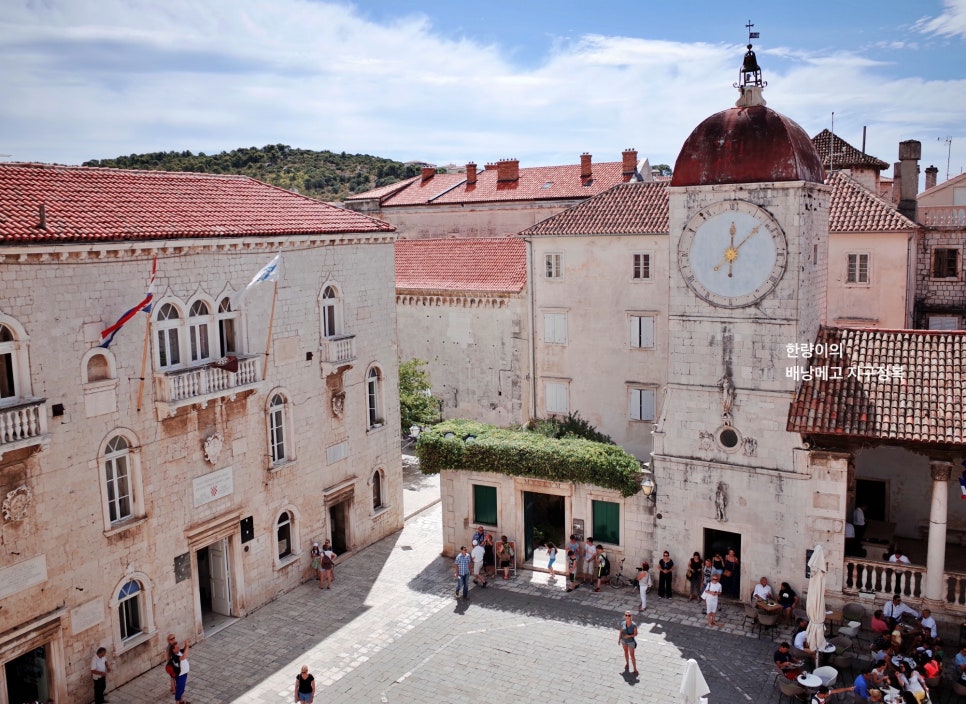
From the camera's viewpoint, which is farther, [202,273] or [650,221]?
[650,221]

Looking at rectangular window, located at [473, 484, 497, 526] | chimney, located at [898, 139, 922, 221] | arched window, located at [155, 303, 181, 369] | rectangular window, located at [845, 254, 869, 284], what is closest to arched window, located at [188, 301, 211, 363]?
arched window, located at [155, 303, 181, 369]

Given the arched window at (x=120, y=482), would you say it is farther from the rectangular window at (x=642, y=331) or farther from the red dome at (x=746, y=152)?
the rectangular window at (x=642, y=331)

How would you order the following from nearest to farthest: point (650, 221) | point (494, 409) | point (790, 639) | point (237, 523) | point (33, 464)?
point (33, 464) → point (790, 639) → point (237, 523) → point (650, 221) → point (494, 409)

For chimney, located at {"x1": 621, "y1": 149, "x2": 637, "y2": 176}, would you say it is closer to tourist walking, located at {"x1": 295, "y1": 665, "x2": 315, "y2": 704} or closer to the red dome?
the red dome

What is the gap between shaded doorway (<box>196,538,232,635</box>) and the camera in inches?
855

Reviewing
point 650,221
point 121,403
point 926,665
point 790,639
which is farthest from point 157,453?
point 650,221

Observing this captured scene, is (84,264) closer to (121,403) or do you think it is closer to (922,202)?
(121,403)

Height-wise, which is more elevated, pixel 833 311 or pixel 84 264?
pixel 84 264

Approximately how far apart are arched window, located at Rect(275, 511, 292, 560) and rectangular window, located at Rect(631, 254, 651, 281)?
1589cm

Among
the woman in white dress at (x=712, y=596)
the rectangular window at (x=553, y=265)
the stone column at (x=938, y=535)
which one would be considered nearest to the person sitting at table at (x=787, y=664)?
the woman in white dress at (x=712, y=596)

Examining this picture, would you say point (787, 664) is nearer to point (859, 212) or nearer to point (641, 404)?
point (641, 404)

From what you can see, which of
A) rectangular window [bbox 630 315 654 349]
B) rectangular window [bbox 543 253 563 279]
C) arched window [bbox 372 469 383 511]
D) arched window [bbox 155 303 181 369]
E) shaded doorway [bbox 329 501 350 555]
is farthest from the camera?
rectangular window [bbox 543 253 563 279]

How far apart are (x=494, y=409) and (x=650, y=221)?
37.7ft

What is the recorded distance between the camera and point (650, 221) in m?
31.0
